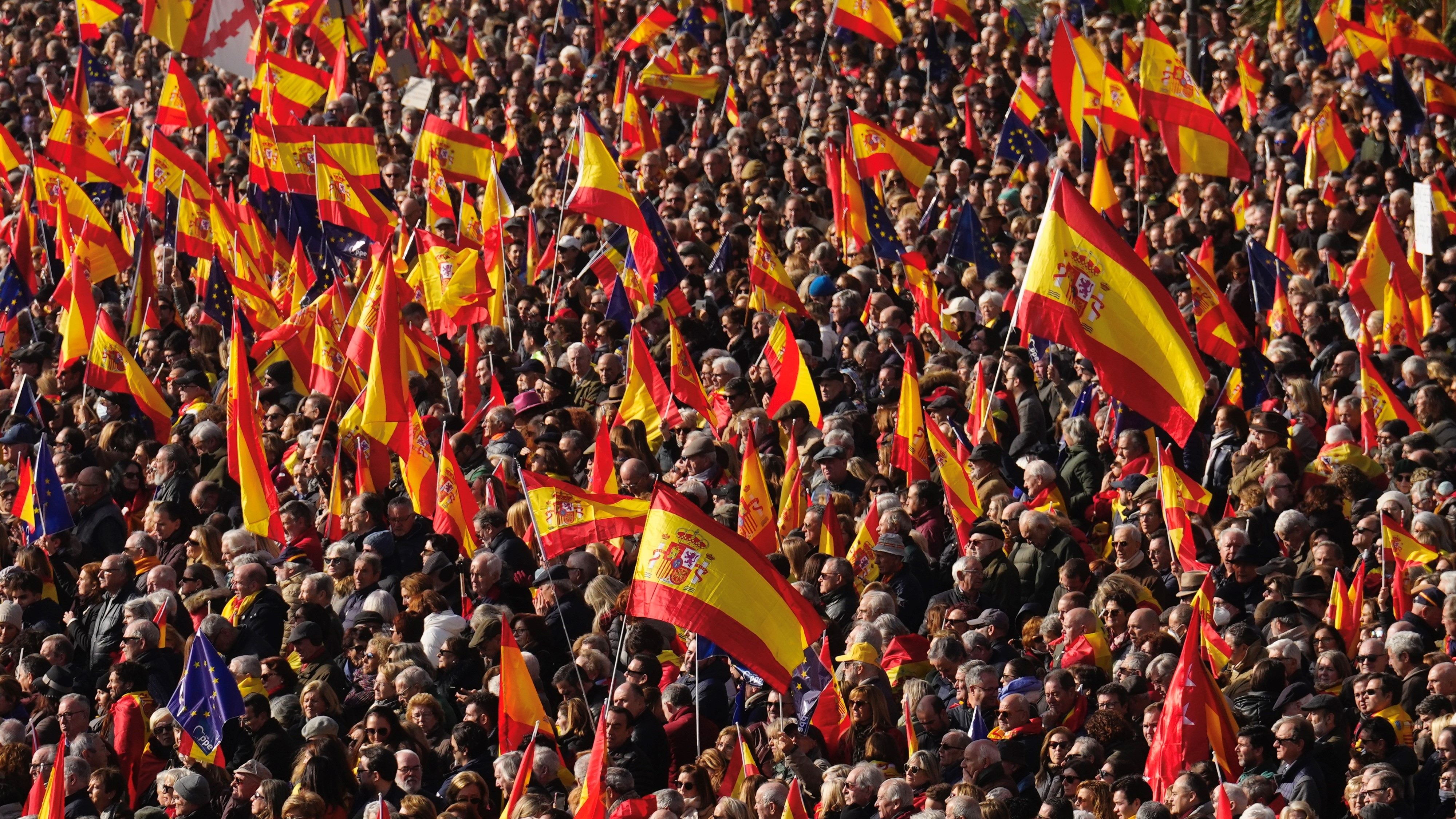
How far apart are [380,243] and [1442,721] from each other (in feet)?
37.3

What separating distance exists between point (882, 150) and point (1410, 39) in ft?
14.6

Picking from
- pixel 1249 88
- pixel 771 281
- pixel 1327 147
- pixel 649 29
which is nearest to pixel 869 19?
pixel 649 29

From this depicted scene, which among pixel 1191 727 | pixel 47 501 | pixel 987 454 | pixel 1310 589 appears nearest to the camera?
pixel 1191 727

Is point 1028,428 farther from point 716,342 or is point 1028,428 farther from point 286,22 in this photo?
point 286,22

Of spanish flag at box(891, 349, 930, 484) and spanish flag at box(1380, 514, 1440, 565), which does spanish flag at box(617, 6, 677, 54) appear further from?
spanish flag at box(1380, 514, 1440, 565)

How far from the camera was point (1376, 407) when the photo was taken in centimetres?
1349

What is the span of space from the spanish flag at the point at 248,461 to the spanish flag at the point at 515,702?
3.22m

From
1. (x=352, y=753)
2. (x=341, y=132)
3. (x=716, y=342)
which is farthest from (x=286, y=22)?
(x=352, y=753)

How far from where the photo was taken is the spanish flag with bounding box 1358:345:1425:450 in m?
13.4

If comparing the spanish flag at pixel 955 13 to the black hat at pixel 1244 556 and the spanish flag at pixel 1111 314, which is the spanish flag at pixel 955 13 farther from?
the black hat at pixel 1244 556

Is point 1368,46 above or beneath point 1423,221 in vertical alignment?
above

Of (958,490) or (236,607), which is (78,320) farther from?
(958,490)

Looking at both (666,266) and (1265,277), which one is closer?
(1265,277)

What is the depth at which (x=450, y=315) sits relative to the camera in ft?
58.1
